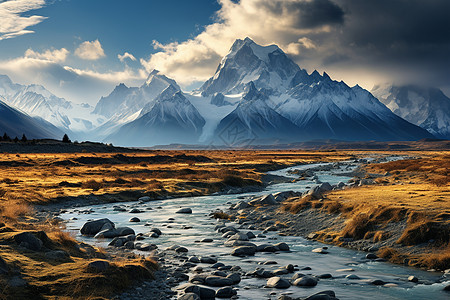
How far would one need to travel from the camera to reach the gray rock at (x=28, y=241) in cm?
1503

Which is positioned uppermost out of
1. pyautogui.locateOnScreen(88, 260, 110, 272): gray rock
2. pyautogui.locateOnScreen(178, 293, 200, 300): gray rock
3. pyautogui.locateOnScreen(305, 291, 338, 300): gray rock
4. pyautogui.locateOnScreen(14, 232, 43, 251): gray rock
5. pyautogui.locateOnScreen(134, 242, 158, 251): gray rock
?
pyautogui.locateOnScreen(14, 232, 43, 251): gray rock

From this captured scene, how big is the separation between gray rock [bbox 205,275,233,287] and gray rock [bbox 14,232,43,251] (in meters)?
6.91

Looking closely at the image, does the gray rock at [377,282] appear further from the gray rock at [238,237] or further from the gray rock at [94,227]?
the gray rock at [94,227]

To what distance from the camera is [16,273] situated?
12.2 m

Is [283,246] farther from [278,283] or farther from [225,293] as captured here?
[225,293]

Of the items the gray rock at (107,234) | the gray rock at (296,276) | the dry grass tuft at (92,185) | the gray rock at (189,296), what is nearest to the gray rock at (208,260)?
the gray rock at (296,276)

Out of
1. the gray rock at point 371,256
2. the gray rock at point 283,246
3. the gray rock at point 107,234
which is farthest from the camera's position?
the gray rock at point 107,234

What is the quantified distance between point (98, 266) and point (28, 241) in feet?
12.8

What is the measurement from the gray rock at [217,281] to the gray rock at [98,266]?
3831 millimetres

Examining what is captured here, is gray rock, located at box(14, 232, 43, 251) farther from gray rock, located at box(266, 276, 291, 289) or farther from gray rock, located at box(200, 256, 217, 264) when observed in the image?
gray rock, located at box(266, 276, 291, 289)

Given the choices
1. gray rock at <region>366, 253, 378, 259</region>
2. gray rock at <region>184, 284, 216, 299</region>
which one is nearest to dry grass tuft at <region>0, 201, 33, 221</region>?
gray rock at <region>184, 284, 216, 299</region>

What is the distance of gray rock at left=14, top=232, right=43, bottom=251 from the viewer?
15.0m

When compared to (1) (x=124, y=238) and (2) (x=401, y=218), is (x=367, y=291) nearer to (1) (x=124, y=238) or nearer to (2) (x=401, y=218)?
(2) (x=401, y=218)

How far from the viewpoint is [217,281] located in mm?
14656
